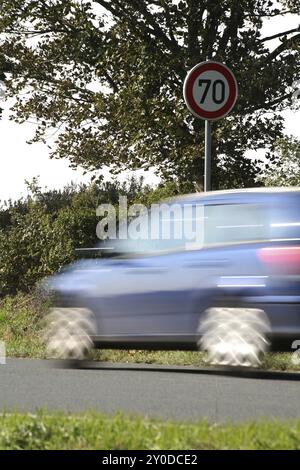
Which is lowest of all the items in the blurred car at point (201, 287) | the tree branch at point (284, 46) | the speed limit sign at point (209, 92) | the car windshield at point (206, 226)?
the blurred car at point (201, 287)

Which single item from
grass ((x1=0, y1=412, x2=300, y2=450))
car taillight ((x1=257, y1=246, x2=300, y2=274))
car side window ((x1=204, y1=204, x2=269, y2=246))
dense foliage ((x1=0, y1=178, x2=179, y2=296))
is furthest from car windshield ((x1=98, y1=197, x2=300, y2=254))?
dense foliage ((x1=0, y1=178, x2=179, y2=296))

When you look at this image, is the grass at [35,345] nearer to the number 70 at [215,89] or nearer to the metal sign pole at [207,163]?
the metal sign pole at [207,163]

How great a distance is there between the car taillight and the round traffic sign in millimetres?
3433

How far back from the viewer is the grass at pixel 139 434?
586 cm

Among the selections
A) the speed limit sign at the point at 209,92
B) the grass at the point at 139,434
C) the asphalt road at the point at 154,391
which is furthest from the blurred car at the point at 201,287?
the grass at the point at 139,434

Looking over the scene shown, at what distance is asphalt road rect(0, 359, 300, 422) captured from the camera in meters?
8.00

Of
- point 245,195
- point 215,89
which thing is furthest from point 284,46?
point 245,195

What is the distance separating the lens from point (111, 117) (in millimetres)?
21297

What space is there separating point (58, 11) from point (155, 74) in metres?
2.50

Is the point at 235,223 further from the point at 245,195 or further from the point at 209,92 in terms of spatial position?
the point at 209,92

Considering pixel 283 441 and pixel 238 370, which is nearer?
pixel 283 441

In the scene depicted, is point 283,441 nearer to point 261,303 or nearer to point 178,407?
point 178,407

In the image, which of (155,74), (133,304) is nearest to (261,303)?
(133,304)

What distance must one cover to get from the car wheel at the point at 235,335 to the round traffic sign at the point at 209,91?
3.67 metres
